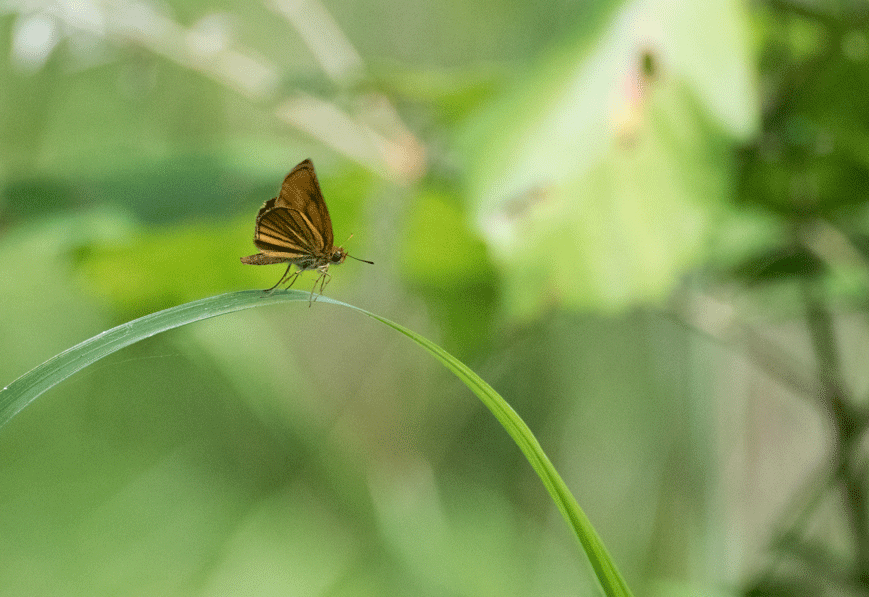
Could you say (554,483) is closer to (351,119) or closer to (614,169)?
(614,169)

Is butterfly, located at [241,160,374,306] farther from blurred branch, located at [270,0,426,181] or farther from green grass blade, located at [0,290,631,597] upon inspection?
blurred branch, located at [270,0,426,181]

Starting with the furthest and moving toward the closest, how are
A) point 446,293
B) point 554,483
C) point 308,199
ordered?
point 446,293, point 308,199, point 554,483

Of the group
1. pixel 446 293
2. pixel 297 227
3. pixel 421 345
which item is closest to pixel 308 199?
pixel 297 227

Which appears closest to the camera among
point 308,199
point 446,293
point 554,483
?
point 554,483

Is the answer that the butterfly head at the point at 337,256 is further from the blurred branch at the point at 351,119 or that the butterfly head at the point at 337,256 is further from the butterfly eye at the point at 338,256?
the blurred branch at the point at 351,119

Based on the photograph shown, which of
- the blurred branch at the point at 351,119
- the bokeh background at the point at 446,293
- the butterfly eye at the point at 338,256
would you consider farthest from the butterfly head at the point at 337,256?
the blurred branch at the point at 351,119

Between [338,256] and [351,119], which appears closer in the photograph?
[338,256]

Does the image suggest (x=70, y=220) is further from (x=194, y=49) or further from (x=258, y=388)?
(x=258, y=388)
